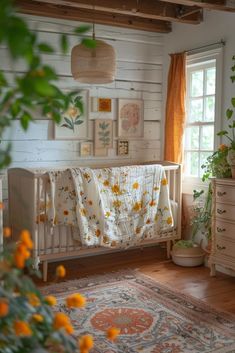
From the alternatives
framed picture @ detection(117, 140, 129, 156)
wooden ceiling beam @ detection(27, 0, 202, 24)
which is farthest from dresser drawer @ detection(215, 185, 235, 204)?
wooden ceiling beam @ detection(27, 0, 202, 24)

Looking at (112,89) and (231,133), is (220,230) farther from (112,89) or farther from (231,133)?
(112,89)

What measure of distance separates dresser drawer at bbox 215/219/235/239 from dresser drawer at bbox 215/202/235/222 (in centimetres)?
5

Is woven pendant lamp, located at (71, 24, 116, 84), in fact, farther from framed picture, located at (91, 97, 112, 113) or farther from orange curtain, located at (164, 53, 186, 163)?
orange curtain, located at (164, 53, 186, 163)

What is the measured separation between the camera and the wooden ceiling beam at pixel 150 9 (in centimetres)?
332

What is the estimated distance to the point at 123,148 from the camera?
4.14 meters

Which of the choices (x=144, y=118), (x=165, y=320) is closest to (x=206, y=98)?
(x=144, y=118)

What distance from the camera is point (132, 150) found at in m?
4.22

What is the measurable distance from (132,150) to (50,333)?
363 cm

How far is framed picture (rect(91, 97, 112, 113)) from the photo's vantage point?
3.92m

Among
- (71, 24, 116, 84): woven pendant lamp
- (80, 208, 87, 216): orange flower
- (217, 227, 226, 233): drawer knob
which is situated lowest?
(217, 227, 226, 233): drawer knob

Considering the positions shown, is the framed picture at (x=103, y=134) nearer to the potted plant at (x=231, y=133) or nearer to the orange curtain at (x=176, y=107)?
the orange curtain at (x=176, y=107)

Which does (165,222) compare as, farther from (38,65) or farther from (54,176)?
(38,65)

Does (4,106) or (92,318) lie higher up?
(4,106)

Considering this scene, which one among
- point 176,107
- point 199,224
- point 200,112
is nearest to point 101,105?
point 176,107
